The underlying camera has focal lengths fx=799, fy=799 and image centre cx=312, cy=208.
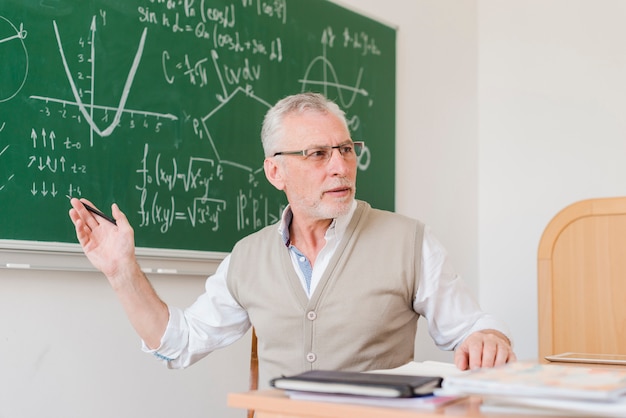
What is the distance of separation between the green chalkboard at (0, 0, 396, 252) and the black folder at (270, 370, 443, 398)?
4.06 ft

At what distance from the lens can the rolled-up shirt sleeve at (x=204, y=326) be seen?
2.02m

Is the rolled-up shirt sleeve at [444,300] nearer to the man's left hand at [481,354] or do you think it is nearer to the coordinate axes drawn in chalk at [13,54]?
the man's left hand at [481,354]

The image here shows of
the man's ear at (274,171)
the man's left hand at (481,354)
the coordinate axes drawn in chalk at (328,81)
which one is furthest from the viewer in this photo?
the coordinate axes drawn in chalk at (328,81)

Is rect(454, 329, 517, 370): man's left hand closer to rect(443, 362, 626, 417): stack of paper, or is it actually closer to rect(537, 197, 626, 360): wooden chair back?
rect(443, 362, 626, 417): stack of paper

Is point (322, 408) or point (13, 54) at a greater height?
point (13, 54)

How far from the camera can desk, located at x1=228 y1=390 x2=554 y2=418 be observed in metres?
1.01

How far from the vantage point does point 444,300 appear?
2.00 m

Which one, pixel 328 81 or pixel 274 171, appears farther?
pixel 328 81

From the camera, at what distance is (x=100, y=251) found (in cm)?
192

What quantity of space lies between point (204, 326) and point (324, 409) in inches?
42.1

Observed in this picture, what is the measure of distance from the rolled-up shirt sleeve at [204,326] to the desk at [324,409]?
862mm

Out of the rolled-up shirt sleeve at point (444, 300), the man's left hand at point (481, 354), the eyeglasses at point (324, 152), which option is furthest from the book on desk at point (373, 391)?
the eyeglasses at point (324, 152)

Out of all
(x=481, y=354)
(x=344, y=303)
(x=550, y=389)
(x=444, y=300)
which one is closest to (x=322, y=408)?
(x=550, y=389)

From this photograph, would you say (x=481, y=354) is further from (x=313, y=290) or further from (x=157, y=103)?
(x=157, y=103)
